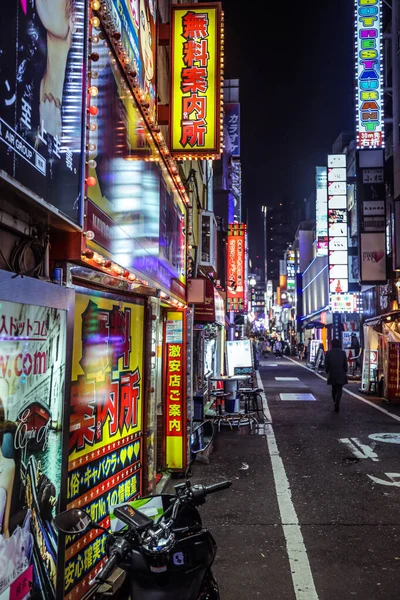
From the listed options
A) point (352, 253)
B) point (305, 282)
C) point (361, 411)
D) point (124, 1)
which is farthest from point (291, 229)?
point (124, 1)

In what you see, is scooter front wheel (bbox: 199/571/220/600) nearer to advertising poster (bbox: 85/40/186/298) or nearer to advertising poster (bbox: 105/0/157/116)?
advertising poster (bbox: 85/40/186/298)

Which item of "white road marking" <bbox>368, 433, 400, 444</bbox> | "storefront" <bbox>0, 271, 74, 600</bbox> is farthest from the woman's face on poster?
"white road marking" <bbox>368, 433, 400, 444</bbox>

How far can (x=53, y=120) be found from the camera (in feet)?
11.4

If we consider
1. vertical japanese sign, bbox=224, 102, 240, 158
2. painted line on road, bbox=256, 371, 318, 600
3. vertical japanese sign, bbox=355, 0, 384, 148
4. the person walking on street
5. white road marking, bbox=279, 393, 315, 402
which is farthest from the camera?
vertical japanese sign, bbox=224, 102, 240, 158

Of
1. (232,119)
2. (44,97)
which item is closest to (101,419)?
(44,97)

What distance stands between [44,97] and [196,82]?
20.0 feet

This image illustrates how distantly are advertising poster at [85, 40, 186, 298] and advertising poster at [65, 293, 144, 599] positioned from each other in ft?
2.07

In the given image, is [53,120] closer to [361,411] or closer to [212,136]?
[212,136]

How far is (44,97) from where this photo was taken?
3.31 m

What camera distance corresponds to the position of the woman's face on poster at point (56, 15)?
3275 millimetres

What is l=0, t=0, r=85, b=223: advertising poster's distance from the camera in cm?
280

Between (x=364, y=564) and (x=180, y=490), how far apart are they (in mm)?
3178

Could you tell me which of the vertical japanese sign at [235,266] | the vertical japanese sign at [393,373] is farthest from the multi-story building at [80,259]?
the vertical japanese sign at [235,266]

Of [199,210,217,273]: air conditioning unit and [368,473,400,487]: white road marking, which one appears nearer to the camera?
[368,473,400,487]: white road marking
